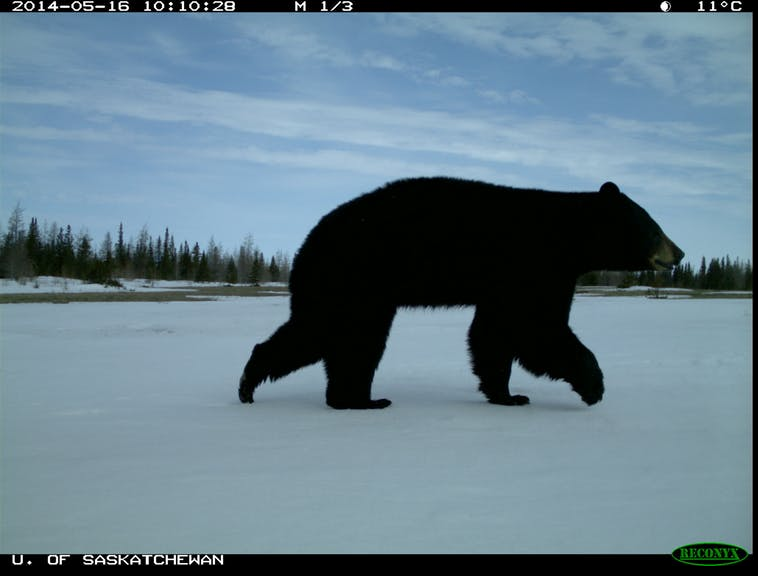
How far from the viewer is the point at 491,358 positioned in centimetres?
694

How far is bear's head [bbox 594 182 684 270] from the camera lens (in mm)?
6855

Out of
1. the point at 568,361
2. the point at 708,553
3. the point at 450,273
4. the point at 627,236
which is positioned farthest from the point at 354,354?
the point at 708,553

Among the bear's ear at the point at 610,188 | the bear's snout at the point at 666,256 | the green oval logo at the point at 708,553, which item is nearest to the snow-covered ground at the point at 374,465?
the green oval logo at the point at 708,553

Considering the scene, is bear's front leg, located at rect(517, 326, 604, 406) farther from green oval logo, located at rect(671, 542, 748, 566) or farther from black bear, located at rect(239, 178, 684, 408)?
green oval logo, located at rect(671, 542, 748, 566)

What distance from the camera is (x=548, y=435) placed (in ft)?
17.5

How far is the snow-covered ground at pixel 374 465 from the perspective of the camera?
3.18 metres

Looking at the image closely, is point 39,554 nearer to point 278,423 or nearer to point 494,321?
point 278,423

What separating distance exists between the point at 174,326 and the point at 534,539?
52.1ft

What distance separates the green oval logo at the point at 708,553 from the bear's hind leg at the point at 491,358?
3747 millimetres

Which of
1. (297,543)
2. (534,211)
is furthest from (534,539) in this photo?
(534,211)

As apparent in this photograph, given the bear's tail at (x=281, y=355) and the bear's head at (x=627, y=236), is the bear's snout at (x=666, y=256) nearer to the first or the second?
the bear's head at (x=627, y=236)

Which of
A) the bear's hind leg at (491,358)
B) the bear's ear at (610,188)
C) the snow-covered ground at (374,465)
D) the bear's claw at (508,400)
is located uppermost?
the bear's ear at (610,188)

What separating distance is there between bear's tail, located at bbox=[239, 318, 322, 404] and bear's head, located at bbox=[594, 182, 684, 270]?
3.04 m

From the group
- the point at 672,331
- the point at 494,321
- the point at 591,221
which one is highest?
the point at 591,221
